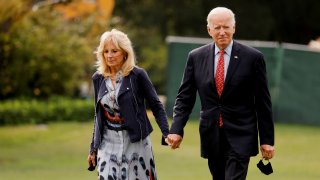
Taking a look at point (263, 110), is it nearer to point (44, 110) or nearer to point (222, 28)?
point (222, 28)

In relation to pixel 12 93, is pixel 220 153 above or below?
above

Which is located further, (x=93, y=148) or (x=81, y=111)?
(x=81, y=111)

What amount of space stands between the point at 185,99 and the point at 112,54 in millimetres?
719

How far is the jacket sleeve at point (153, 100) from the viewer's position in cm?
851

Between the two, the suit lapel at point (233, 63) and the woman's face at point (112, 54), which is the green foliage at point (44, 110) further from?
the suit lapel at point (233, 63)

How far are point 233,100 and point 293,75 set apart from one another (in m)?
19.2

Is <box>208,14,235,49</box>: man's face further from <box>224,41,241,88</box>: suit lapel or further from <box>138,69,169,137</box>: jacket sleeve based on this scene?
<box>138,69,169,137</box>: jacket sleeve

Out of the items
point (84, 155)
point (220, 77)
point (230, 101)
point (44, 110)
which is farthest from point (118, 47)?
point (44, 110)

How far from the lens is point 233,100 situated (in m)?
8.22

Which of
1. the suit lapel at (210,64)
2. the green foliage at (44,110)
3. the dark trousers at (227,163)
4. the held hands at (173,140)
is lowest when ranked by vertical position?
the green foliage at (44,110)

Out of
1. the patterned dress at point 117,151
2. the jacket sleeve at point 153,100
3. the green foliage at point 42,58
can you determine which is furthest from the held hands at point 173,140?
the green foliage at point 42,58

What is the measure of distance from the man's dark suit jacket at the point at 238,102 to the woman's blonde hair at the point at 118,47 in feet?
1.84

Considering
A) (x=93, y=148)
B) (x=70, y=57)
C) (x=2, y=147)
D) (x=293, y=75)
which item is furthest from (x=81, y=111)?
(x=93, y=148)

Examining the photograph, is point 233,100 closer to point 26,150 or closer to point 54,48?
point 26,150
